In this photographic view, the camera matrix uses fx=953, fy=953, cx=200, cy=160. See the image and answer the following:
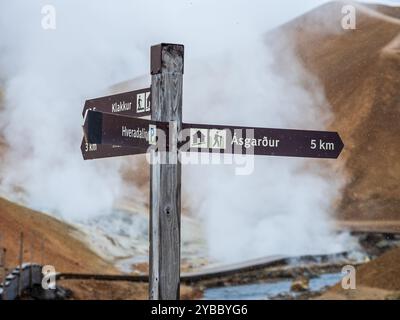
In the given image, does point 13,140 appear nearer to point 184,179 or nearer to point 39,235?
point 39,235

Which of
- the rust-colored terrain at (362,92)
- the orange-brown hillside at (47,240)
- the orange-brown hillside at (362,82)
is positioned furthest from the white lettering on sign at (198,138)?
the orange-brown hillside at (362,82)

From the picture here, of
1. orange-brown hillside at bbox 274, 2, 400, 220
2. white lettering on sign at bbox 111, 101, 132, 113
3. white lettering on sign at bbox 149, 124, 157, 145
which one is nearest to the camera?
white lettering on sign at bbox 149, 124, 157, 145

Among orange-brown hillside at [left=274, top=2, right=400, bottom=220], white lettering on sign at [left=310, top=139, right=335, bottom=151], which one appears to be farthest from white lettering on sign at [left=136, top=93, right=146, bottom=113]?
orange-brown hillside at [left=274, top=2, right=400, bottom=220]

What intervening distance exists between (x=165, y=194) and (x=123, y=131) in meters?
0.37

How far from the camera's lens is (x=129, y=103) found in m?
4.61

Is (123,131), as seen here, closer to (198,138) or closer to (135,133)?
(135,133)

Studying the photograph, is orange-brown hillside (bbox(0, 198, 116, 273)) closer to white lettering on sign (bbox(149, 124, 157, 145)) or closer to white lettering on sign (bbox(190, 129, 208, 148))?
white lettering on sign (bbox(190, 129, 208, 148))

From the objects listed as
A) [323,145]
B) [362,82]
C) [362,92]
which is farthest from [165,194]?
[362,82]

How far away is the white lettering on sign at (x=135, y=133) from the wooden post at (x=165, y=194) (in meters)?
0.12

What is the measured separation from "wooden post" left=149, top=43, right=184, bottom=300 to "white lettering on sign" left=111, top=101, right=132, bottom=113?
0.31 meters

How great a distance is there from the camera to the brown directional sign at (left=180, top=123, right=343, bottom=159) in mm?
4395

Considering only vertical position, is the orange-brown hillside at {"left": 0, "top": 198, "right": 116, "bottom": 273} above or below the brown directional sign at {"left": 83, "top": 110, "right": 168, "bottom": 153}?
above

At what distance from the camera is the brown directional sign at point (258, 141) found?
4395mm

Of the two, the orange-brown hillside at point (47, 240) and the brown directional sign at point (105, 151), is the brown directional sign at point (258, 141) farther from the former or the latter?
the orange-brown hillside at point (47, 240)
